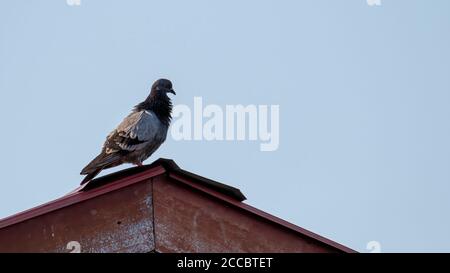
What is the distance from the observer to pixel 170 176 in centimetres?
1132

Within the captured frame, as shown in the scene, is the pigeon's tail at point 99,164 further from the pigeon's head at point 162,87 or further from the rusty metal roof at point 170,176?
the rusty metal roof at point 170,176

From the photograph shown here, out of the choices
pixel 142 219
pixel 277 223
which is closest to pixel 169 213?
pixel 142 219

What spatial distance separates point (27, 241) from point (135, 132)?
3632 millimetres

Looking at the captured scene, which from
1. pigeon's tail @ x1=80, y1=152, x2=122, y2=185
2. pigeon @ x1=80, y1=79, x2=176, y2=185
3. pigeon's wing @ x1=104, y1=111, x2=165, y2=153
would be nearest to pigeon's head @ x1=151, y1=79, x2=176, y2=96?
pigeon @ x1=80, y1=79, x2=176, y2=185

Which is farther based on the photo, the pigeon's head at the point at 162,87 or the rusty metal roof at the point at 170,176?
the pigeon's head at the point at 162,87

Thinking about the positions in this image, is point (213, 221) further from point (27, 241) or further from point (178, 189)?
point (27, 241)

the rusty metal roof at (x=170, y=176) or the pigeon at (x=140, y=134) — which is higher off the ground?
the pigeon at (x=140, y=134)

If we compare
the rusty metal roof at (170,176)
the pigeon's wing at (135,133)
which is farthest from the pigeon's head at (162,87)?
the rusty metal roof at (170,176)

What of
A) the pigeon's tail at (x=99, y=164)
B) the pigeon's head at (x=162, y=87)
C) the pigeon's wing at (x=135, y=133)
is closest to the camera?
the pigeon's tail at (x=99, y=164)

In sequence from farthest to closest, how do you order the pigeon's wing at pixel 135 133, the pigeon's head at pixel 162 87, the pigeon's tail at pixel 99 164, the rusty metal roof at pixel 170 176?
the pigeon's head at pixel 162 87 < the pigeon's wing at pixel 135 133 < the pigeon's tail at pixel 99 164 < the rusty metal roof at pixel 170 176

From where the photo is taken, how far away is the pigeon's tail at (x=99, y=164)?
13414 mm

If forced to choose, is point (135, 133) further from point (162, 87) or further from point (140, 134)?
point (162, 87)

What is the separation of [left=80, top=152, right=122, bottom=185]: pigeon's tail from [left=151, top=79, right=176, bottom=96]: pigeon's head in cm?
147
